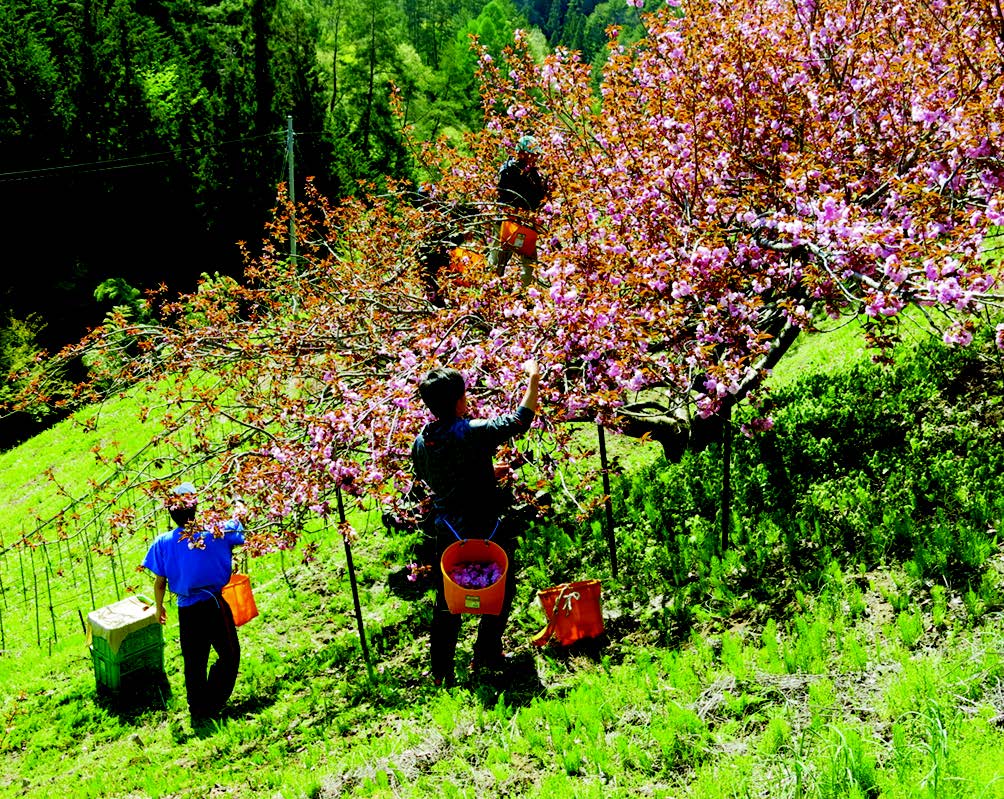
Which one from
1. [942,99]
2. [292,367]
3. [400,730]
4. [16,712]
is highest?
[942,99]

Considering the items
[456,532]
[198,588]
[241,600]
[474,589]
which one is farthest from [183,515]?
[474,589]

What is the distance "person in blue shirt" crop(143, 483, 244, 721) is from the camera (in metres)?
4.96

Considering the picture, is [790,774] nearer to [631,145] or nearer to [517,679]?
[517,679]

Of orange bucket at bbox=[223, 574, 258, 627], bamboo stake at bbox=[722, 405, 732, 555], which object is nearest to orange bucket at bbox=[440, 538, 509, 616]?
bamboo stake at bbox=[722, 405, 732, 555]

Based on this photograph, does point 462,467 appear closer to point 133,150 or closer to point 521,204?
point 521,204

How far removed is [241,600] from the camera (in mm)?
5539

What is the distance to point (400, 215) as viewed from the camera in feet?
28.6

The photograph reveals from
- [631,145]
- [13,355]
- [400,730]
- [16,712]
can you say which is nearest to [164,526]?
[16,712]

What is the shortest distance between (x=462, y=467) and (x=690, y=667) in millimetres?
1675

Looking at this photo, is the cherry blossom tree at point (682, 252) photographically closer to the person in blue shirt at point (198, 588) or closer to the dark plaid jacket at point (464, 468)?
the person in blue shirt at point (198, 588)

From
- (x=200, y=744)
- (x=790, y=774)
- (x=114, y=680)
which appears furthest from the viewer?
(x=114, y=680)

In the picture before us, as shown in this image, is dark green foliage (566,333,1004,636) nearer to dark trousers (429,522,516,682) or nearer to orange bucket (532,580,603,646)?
orange bucket (532,580,603,646)

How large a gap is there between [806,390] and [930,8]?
3218mm

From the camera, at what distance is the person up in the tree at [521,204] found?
21.8 ft
